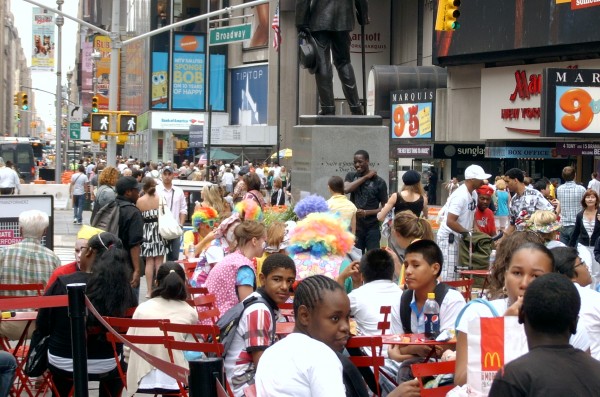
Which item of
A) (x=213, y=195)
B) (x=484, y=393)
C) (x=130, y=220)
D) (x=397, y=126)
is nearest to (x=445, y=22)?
(x=213, y=195)

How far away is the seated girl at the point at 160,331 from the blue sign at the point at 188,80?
7562 cm

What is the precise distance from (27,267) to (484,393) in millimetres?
6141

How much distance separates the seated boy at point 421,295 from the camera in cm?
598

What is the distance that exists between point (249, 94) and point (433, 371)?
74.0 metres

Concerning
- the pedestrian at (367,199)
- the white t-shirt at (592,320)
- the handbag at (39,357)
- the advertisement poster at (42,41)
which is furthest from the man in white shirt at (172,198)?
the advertisement poster at (42,41)

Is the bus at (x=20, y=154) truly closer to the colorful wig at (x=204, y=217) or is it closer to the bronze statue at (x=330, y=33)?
the bronze statue at (x=330, y=33)

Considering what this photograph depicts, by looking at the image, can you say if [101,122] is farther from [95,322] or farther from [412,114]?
[412,114]

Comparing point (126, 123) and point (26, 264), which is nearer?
point (26, 264)

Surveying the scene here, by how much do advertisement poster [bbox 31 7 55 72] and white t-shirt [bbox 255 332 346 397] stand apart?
264 feet

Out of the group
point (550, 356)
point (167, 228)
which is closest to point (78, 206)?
point (167, 228)

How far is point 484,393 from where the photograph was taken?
164 inches

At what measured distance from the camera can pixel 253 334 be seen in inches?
227

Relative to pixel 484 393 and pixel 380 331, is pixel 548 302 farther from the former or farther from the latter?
pixel 380 331

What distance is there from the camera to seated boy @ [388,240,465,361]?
19.6 feet
